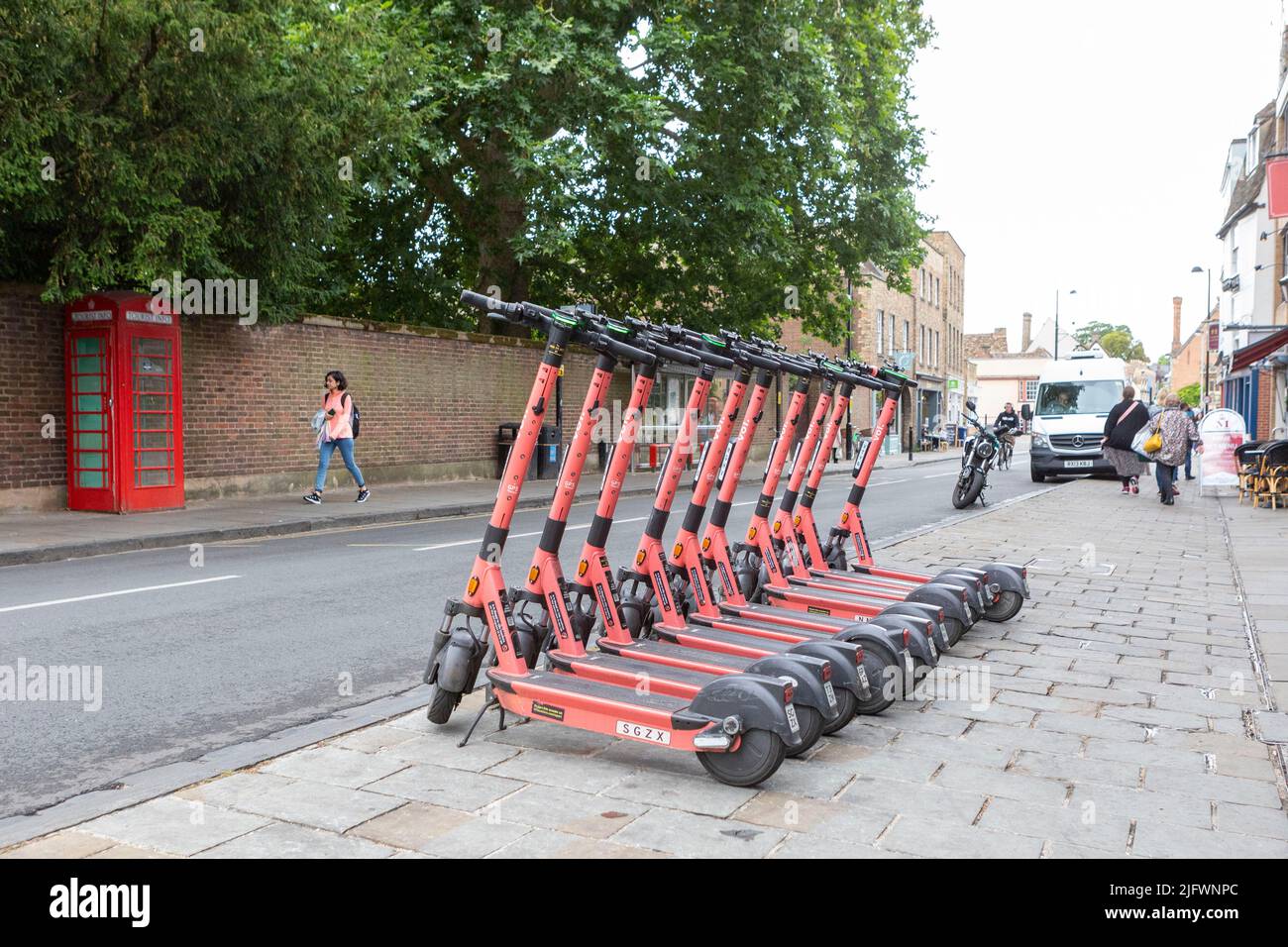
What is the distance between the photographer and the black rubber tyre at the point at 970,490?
17.5 m

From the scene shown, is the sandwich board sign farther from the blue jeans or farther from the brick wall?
the blue jeans

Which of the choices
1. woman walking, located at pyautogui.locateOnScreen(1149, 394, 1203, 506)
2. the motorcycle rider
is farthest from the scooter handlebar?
the motorcycle rider

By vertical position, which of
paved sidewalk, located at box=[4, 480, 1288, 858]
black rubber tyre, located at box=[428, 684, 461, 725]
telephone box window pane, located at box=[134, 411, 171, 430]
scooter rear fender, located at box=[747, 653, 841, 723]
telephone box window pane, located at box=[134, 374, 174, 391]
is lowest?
paved sidewalk, located at box=[4, 480, 1288, 858]

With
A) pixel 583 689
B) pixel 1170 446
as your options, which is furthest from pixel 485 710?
pixel 1170 446

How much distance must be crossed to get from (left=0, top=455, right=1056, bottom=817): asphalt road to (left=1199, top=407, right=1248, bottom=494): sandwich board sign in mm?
11781

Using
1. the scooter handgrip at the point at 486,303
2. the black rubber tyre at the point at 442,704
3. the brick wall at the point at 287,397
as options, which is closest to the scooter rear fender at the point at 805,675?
the black rubber tyre at the point at 442,704

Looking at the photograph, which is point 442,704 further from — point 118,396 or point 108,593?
point 118,396

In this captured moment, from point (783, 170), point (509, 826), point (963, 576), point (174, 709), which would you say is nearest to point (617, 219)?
point (783, 170)

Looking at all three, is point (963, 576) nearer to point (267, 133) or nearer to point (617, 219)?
point (267, 133)

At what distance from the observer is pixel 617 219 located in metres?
23.9

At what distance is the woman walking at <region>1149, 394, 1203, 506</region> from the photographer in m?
18.0

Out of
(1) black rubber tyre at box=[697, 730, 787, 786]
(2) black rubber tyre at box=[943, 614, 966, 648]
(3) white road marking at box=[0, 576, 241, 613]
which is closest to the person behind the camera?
(1) black rubber tyre at box=[697, 730, 787, 786]

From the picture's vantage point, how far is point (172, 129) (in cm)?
1326

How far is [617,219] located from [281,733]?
66.0ft
